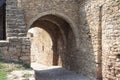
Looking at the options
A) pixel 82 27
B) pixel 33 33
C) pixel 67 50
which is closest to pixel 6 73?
pixel 82 27

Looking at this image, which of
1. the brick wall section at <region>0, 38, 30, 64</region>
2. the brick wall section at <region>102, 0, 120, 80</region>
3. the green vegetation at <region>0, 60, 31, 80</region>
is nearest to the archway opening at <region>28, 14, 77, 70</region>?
the brick wall section at <region>0, 38, 30, 64</region>

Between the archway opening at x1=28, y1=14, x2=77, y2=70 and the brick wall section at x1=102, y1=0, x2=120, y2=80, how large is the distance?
364 cm

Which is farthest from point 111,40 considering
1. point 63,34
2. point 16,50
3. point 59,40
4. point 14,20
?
point 59,40

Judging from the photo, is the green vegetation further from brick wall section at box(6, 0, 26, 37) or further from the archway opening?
the archway opening

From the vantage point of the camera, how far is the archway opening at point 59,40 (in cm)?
1364

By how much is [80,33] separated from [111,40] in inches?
141

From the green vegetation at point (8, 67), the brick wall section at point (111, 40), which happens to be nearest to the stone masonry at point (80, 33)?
the brick wall section at point (111, 40)

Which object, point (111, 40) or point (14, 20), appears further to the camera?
point (14, 20)

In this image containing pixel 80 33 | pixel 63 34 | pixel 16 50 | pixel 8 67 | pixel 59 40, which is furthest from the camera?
pixel 59 40

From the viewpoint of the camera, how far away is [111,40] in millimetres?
8805

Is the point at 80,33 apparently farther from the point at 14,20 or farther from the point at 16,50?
the point at 16,50

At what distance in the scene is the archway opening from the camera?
13641mm

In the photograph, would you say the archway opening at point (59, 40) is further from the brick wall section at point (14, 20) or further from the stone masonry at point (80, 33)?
the brick wall section at point (14, 20)

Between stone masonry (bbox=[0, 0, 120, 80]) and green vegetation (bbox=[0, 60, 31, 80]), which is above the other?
stone masonry (bbox=[0, 0, 120, 80])
